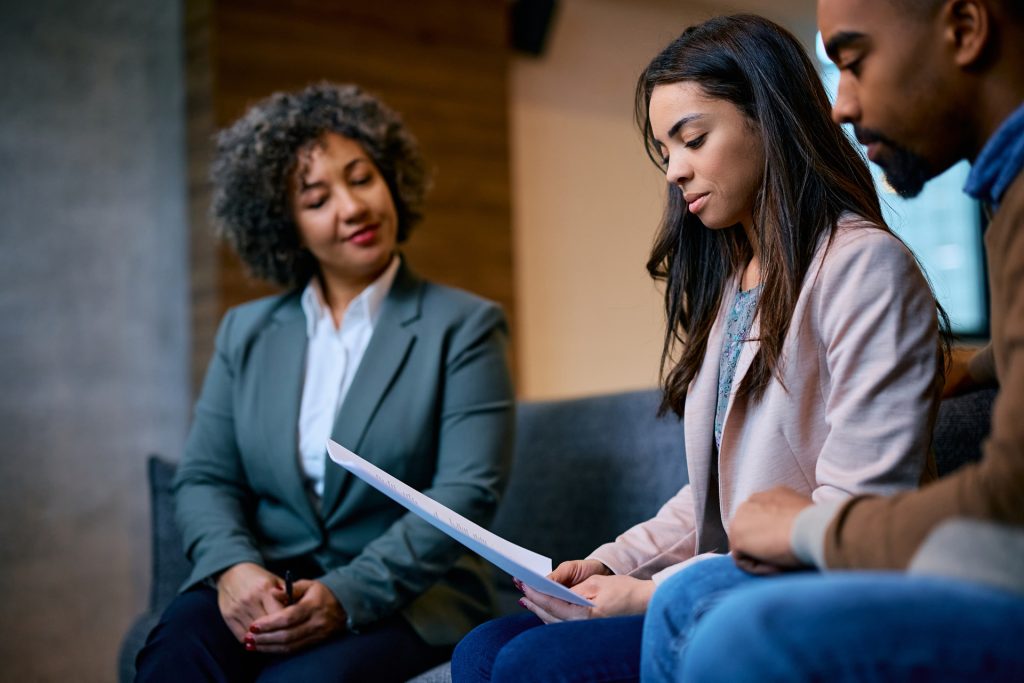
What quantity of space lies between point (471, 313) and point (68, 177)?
1807 millimetres

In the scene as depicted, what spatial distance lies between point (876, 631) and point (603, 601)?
47cm

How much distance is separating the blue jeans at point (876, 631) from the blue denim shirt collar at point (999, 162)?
0.36 m

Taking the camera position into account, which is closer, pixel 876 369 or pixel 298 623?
pixel 876 369

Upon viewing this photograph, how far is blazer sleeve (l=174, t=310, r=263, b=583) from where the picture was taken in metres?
1.74

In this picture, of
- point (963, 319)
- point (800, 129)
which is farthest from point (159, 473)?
point (963, 319)

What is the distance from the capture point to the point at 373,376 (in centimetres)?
184

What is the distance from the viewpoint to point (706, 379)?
4.33 ft

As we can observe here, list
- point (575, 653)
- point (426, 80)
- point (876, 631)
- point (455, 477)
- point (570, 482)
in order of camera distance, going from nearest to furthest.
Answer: point (876, 631) < point (575, 653) < point (455, 477) < point (570, 482) < point (426, 80)

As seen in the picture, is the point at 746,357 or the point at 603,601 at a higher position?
the point at 746,357

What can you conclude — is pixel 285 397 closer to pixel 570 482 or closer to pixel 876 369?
pixel 570 482

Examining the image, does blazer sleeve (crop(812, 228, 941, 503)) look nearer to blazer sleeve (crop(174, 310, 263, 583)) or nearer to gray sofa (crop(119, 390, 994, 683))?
gray sofa (crop(119, 390, 994, 683))

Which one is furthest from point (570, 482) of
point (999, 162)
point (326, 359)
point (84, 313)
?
point (84, 313)

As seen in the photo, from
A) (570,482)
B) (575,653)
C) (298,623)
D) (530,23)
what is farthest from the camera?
(530,23)

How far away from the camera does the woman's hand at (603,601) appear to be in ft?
3.81
